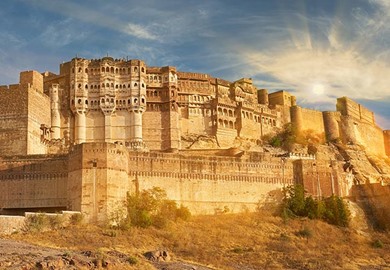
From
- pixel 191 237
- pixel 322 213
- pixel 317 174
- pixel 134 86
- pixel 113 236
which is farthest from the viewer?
pixel 134 86

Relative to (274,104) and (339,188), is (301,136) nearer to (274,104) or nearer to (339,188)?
(274,104)

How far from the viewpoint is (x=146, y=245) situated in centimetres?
4112

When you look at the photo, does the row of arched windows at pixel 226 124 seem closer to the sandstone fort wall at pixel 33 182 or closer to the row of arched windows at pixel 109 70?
the row of arched windows at pixel 109 70

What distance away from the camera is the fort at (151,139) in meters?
48.1

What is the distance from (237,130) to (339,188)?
19.1 meters

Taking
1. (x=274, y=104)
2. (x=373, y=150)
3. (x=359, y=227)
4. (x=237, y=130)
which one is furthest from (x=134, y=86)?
(x=373, y=150)

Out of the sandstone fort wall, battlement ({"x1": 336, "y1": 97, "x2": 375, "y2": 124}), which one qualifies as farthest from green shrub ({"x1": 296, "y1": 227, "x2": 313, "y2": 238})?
battlement ({"x1": 336, "y1": 97, "x2": 375, "y2": 124})

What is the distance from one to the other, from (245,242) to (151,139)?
24629 millimetres

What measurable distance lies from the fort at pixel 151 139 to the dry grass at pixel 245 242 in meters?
2.71

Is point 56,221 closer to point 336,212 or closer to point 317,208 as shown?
point 317,208

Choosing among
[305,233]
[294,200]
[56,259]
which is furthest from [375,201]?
[56,259]

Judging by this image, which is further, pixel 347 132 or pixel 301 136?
pixel 347 132

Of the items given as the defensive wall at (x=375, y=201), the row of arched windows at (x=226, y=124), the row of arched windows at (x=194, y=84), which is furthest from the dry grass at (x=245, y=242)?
the row of arched windows at (x=194, y=84)

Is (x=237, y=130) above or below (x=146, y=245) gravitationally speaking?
above
